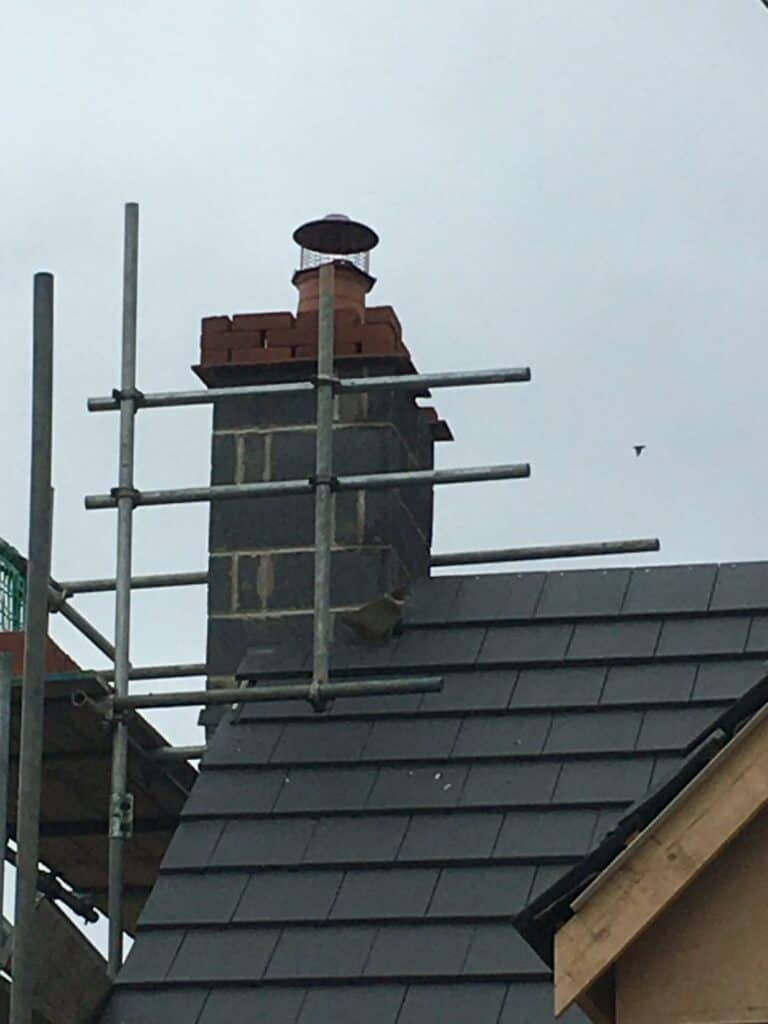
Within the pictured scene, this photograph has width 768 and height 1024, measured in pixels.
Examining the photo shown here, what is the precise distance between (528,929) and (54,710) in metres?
4.14

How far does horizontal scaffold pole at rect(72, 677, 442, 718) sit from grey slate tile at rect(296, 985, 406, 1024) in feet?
5.47

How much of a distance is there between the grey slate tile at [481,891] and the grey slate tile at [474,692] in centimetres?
103

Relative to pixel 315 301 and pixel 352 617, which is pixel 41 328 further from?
pixel 315 301

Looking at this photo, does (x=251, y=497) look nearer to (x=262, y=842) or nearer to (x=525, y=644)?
(x=525, y=644)

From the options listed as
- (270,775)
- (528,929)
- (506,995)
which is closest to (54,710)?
(270,775)

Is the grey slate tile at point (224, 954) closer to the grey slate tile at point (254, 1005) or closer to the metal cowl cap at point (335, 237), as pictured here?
the grey slate tile at point (254, 1005)

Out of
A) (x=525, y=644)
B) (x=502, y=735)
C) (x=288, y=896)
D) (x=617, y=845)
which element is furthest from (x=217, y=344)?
A: (x=617, y=845)

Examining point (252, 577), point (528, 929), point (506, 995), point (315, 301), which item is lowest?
point (528, 929)

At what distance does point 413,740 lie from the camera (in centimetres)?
1085

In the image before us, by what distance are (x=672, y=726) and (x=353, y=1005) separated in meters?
1.78

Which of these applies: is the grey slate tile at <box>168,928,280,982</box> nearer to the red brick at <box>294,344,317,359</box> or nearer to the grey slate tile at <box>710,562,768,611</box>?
the grey slate tile at <box>710,562,768,611</box>

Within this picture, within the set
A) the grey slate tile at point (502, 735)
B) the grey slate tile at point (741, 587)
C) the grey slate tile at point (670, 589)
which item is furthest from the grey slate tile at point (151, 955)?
the grey slate tile at point (741, 587)

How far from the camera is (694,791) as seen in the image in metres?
7.40

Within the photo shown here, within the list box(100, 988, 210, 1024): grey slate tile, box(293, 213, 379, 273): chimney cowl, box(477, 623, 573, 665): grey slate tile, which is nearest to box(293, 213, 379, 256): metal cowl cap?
box(293, 213, 379, 273): chimney cowl
